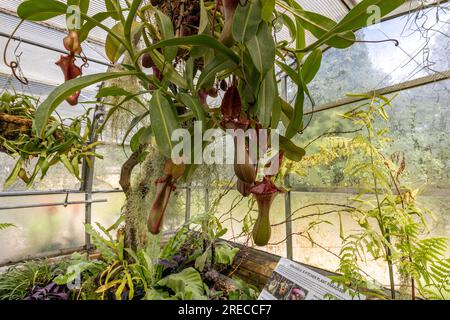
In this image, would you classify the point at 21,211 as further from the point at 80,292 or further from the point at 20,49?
the point at 20,49

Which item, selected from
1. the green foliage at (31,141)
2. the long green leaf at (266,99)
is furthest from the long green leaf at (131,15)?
the green foliage at (31,141)

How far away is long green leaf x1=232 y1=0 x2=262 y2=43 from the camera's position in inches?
14.2

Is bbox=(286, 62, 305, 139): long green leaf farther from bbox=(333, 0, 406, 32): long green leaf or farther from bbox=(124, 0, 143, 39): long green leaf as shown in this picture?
bbox=(124, 0, 143, 39): long green leaf

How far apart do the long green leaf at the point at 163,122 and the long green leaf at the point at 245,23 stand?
0.56 feet

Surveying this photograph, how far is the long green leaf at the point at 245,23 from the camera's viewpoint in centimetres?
36

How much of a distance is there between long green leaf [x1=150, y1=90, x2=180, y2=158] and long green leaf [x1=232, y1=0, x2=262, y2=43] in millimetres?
170

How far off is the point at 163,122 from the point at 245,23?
0.69 ft

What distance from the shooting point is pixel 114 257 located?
128 cm

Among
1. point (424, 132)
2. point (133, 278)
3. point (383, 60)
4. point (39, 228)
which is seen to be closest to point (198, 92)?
point (133, 278)

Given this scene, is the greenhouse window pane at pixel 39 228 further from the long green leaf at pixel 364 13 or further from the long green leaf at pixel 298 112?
the long green leaf at pixel 364 13

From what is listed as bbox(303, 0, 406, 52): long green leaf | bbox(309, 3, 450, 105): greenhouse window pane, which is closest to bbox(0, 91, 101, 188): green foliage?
bbox(303, 0, 406, 52): long green leaf

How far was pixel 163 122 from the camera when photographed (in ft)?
1.35

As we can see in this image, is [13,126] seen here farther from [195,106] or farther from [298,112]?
Answer: [298,112]

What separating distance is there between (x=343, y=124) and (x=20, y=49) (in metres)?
2.44
